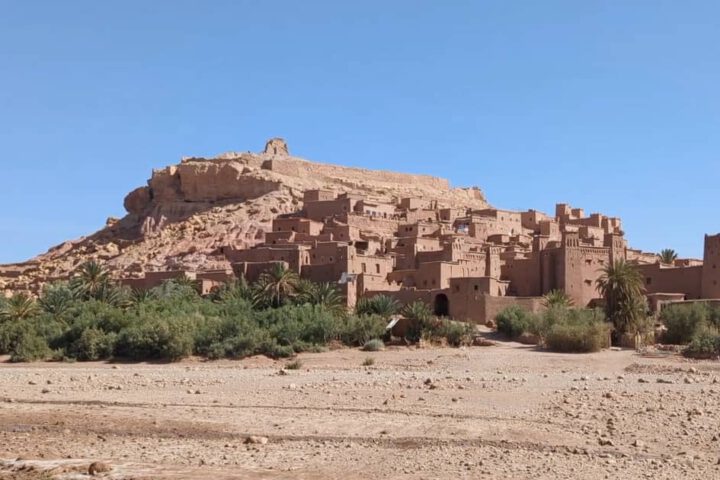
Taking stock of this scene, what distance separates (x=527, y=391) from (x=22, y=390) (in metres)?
12.2

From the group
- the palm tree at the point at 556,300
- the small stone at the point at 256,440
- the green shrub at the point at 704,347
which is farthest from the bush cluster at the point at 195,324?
the small stone at the point at 256,440

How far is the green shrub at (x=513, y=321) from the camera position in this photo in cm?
3272

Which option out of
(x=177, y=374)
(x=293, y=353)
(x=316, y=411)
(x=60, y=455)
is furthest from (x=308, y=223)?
(x=60, y=455)

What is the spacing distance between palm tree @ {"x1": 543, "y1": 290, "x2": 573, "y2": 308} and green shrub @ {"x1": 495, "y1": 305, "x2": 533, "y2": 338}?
139 cm

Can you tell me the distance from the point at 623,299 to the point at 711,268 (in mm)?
7158

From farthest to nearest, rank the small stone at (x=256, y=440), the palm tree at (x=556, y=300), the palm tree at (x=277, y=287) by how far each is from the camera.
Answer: the palm tree at (x=277, y=287)
the palm tree at (x=556, y=300)
the small stone at (x=256, y=440)

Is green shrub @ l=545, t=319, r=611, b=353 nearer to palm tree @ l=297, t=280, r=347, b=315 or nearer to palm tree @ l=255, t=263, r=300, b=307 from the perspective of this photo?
palm tree @ l=297, t=280, r=347, b=315

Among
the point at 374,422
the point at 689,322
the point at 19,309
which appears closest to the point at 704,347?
the point at 689,322

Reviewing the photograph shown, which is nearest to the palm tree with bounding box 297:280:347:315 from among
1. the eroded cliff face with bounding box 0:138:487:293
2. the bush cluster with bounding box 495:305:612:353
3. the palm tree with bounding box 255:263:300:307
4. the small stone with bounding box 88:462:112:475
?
the palm tree with bounding box 255:263:300:307

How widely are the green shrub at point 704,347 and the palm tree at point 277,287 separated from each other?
661 inches

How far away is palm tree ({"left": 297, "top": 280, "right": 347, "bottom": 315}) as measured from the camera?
36250 mm

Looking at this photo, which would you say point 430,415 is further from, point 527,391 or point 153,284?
point 153,284

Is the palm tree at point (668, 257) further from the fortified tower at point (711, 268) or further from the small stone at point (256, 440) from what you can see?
the small stone at point (256, 440)

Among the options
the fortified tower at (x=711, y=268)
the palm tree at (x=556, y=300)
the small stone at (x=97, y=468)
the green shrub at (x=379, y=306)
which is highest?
the fortified tower at (x=711, y=268)
